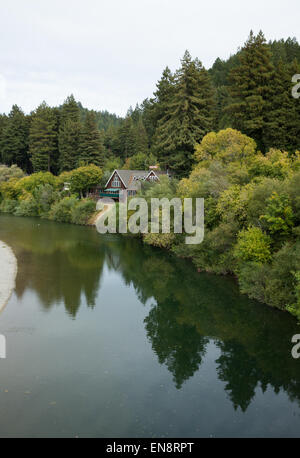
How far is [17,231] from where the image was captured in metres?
46.8

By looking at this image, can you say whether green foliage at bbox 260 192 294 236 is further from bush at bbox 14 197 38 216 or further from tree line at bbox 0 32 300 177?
bush at bbox 14 197 38 216

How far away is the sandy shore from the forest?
44.8 ft

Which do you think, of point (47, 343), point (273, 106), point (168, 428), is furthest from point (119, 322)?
point (273, 106)

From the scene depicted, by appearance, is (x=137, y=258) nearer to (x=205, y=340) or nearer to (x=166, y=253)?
(x=166, y=253)

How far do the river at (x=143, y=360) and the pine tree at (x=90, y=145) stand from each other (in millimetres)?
45485

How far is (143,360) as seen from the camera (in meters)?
15.0

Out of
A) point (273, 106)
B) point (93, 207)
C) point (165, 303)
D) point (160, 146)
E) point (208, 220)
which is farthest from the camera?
point (93, 207)

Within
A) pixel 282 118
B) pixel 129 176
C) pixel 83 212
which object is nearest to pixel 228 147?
pixel 282 118

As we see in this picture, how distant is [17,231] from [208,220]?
28438 millimetres

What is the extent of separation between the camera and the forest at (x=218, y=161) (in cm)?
2055

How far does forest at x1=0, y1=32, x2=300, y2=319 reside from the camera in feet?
67.4

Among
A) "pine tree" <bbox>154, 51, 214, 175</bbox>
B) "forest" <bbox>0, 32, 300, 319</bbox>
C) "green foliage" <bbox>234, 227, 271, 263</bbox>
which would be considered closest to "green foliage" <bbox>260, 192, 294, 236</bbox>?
"forest" <bbox>0, 32, 300, 319</bbox>

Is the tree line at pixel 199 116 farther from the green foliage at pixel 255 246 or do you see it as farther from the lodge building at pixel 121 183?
the green foliage at pixel 255 246
